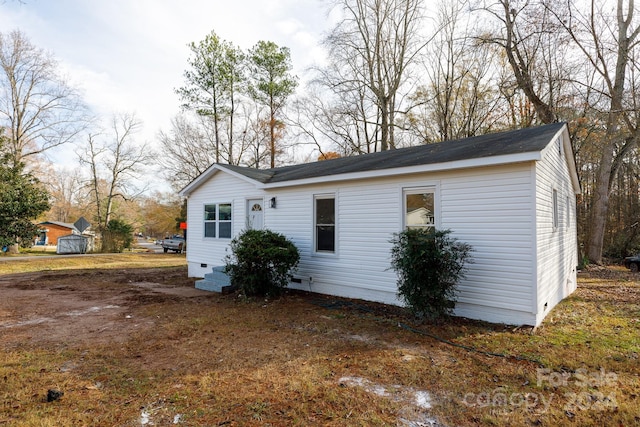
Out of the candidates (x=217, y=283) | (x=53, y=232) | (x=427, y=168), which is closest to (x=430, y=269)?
(x=427, y=168)

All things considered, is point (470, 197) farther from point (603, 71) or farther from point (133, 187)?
point (133, 187)

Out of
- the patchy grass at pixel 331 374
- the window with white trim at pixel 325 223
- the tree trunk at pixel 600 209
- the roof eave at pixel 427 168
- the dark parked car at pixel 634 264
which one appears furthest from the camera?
the tree trunk at pixel 600 209

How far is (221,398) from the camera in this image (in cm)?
331

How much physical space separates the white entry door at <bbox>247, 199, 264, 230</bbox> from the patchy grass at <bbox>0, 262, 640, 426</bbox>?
3858mm

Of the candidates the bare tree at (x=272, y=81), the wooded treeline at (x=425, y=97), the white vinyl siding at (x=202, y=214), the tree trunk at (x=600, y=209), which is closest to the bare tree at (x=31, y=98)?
the wooded treeline at (x=425, y=97)

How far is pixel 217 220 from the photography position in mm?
10969

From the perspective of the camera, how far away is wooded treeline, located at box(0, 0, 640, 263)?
13445 mm

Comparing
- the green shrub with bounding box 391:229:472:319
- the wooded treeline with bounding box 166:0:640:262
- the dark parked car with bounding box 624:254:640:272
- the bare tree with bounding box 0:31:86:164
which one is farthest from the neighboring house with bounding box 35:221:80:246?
the dark parked car with bounding box 624:254:640:272

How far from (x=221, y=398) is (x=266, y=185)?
257 inches

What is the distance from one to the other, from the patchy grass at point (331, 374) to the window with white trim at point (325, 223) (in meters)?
2.28

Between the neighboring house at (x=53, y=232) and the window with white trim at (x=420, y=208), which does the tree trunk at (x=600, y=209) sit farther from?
the neighboring house at (x=53, y=232)

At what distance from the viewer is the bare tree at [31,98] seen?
925 inches

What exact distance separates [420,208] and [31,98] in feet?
102

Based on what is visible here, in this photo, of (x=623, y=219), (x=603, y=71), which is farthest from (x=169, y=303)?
(x=623, y=219)
